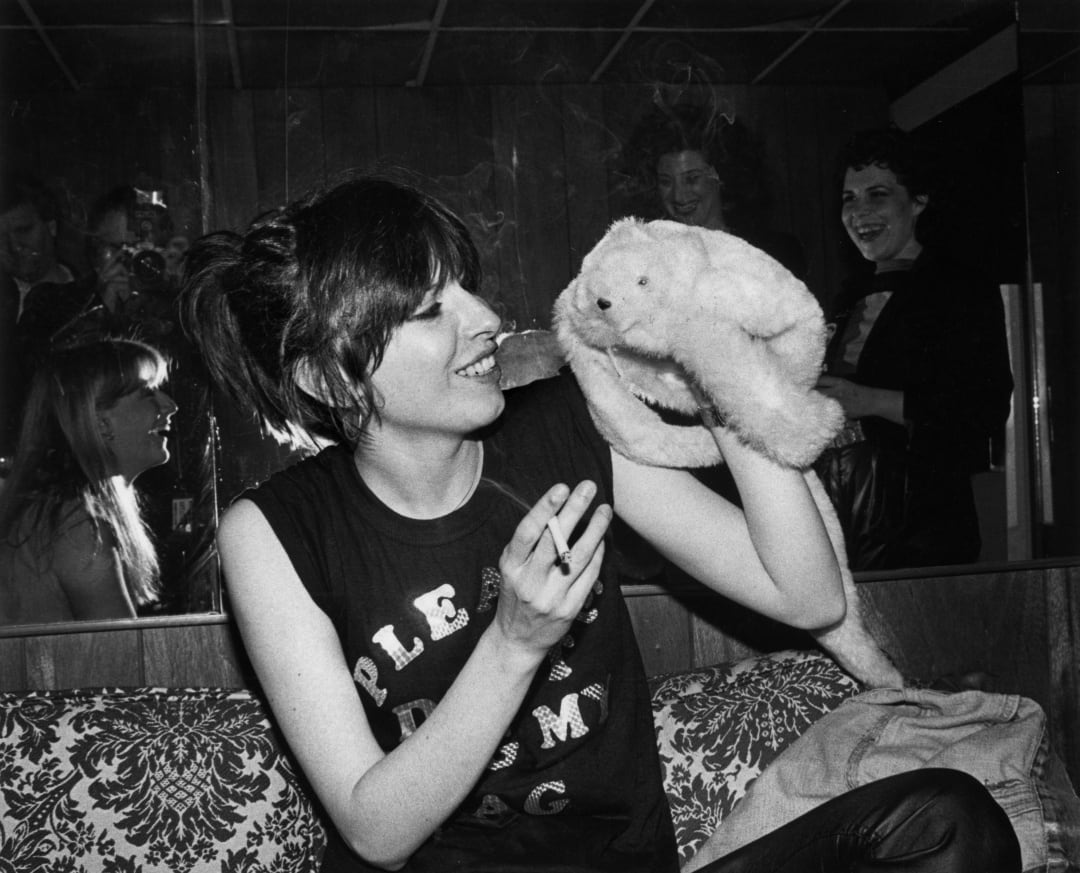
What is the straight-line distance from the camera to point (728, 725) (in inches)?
46.6

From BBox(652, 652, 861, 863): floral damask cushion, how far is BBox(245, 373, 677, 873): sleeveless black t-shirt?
13 cm

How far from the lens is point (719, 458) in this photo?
3.55 feet

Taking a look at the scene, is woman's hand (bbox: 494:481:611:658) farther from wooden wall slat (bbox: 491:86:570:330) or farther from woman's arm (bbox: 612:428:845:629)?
wooden wall slat (bbox: 491:86:570:330)

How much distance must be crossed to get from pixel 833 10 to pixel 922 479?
0.66 meters

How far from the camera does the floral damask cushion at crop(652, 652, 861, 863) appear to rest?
1.16 m

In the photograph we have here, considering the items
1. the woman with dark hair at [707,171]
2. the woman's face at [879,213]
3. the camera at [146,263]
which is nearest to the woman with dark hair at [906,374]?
the woman's face at [879,213]

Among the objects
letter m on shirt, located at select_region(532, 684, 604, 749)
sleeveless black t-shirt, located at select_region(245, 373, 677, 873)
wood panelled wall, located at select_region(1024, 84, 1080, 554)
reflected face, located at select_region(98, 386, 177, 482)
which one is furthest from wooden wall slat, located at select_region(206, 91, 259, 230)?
wood panelled wall, located at select_region(1024, 84, 1080, 554)

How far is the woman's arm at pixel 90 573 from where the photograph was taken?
127cm

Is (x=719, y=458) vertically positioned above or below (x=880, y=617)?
above

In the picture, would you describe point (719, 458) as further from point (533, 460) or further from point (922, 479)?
point (922, 479)

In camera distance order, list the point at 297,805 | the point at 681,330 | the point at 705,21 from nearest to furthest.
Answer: the point at 681,330
the point at 297,805
the point at 705,21

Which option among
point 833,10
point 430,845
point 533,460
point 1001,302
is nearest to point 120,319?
point 533,460

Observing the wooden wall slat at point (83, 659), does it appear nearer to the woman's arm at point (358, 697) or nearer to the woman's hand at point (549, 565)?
the woman's arm at point (358, 697)

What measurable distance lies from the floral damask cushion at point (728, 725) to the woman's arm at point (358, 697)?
15.2 inches
